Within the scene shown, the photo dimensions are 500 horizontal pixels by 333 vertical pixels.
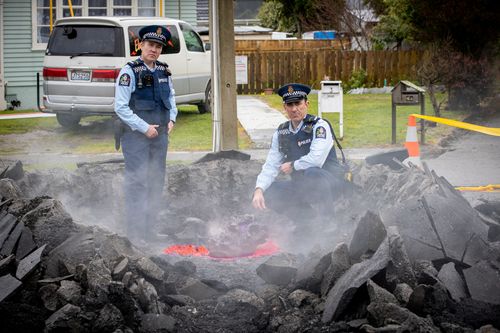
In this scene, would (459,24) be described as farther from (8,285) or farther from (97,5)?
(8,285)

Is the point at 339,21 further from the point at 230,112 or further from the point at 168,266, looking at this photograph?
the point at 168,266

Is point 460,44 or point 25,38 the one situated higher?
point 25,38

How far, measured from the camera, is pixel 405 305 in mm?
5484

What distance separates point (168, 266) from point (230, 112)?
19.7 ft

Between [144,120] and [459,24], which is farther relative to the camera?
[459,24]

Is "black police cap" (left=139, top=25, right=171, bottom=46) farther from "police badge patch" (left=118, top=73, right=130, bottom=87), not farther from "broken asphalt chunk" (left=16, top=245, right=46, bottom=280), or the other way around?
"broken asphalt chunk" (left=16, top=245, right=46, bottom=280)

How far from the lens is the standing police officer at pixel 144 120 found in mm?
8133

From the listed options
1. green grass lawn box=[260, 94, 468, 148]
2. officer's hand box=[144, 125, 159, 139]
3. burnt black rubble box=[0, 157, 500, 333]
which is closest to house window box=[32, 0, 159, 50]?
green grass lawn box=[260, 94, 468, 148]

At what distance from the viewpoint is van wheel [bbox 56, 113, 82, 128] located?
712 inches

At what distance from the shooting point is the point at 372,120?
18.9m

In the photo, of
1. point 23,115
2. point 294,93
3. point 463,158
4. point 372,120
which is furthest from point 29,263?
point 23,115

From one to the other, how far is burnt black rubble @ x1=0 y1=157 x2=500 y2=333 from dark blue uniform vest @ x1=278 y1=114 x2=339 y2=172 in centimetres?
56

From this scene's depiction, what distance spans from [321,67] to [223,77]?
17.5 metres

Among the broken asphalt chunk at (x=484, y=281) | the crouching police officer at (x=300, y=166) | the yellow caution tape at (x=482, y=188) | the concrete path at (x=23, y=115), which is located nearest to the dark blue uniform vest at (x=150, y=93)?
the crouching police officer at (x=300, y=166)
